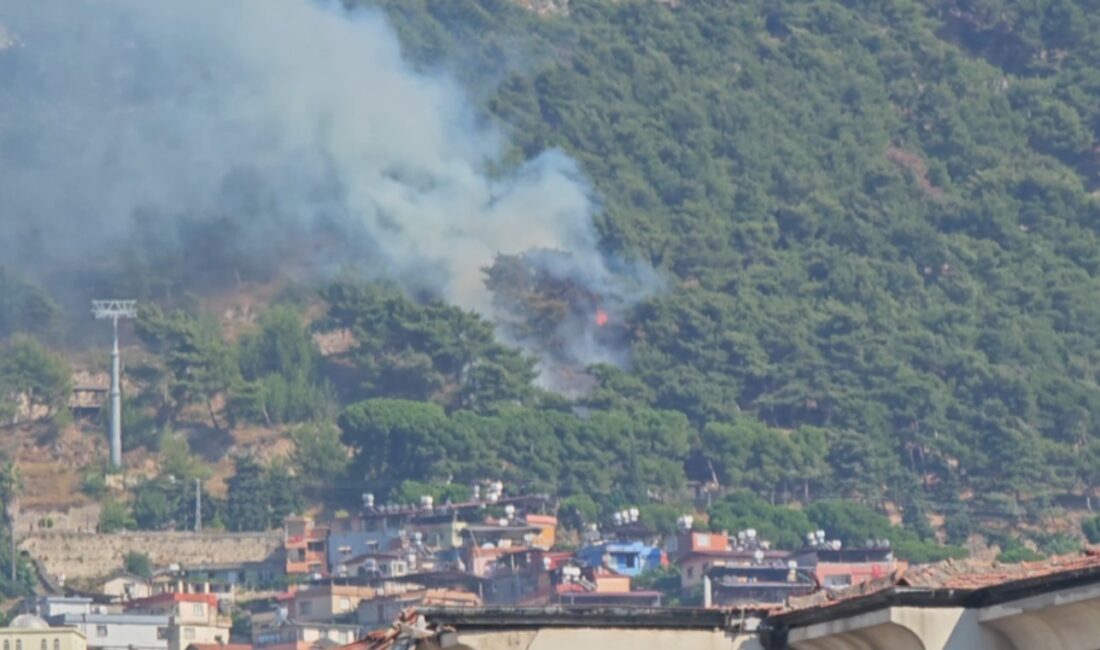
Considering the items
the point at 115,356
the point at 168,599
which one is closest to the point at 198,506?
the point at 115,356

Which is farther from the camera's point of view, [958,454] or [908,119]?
[908,119]

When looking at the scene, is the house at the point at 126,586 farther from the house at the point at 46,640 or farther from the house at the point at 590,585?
the house at the point at 46,640

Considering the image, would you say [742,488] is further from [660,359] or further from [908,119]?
[908,119]

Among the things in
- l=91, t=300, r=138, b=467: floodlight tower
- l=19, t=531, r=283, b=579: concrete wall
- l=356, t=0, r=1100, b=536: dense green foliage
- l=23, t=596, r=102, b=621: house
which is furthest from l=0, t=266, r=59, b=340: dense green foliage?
l=23, t=596, r=102, b=621: house

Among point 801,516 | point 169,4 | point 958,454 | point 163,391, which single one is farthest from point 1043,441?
point 169,4

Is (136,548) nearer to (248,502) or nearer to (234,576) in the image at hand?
(234,576)

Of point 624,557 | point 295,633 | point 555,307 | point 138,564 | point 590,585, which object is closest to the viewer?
point 295,633
